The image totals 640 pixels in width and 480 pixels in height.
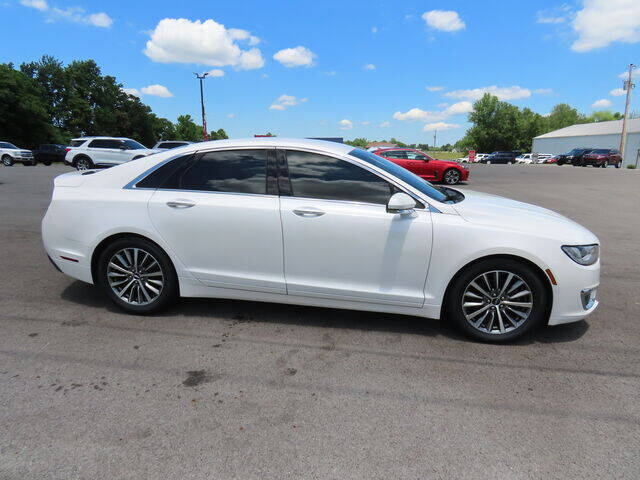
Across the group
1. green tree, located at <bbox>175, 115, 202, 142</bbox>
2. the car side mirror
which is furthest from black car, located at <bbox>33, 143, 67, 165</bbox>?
green tree, located at <bbox>175, 115, 202, 142</bbox>

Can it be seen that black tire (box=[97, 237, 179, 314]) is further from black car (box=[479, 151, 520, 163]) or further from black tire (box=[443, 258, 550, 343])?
black car (box=[479, 151, 520, 163])

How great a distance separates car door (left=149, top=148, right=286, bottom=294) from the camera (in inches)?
134

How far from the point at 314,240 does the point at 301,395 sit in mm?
1214

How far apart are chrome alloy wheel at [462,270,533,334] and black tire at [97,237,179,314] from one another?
255cm

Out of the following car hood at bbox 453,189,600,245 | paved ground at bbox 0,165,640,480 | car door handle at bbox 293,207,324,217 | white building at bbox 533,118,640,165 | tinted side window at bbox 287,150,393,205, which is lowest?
paved ground at bbox 0,165,640,480

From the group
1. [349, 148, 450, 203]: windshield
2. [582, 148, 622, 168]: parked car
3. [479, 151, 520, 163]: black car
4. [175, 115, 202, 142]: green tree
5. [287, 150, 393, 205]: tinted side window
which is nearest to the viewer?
[287, 150, 393, 205]: tinted side window

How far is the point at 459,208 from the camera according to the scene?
335 cm

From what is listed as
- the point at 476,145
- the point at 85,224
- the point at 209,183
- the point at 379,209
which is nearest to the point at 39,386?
the point at 85,224

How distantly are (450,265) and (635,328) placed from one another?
1.96 m

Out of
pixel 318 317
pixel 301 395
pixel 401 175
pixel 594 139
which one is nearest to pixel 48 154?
pixel 318 317

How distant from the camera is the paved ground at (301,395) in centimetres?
208

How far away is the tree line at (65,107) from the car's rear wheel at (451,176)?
1997 inches

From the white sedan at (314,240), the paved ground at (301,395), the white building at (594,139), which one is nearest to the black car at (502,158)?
the white building at (594,139)

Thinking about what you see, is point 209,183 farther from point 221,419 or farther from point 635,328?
point 635,328
